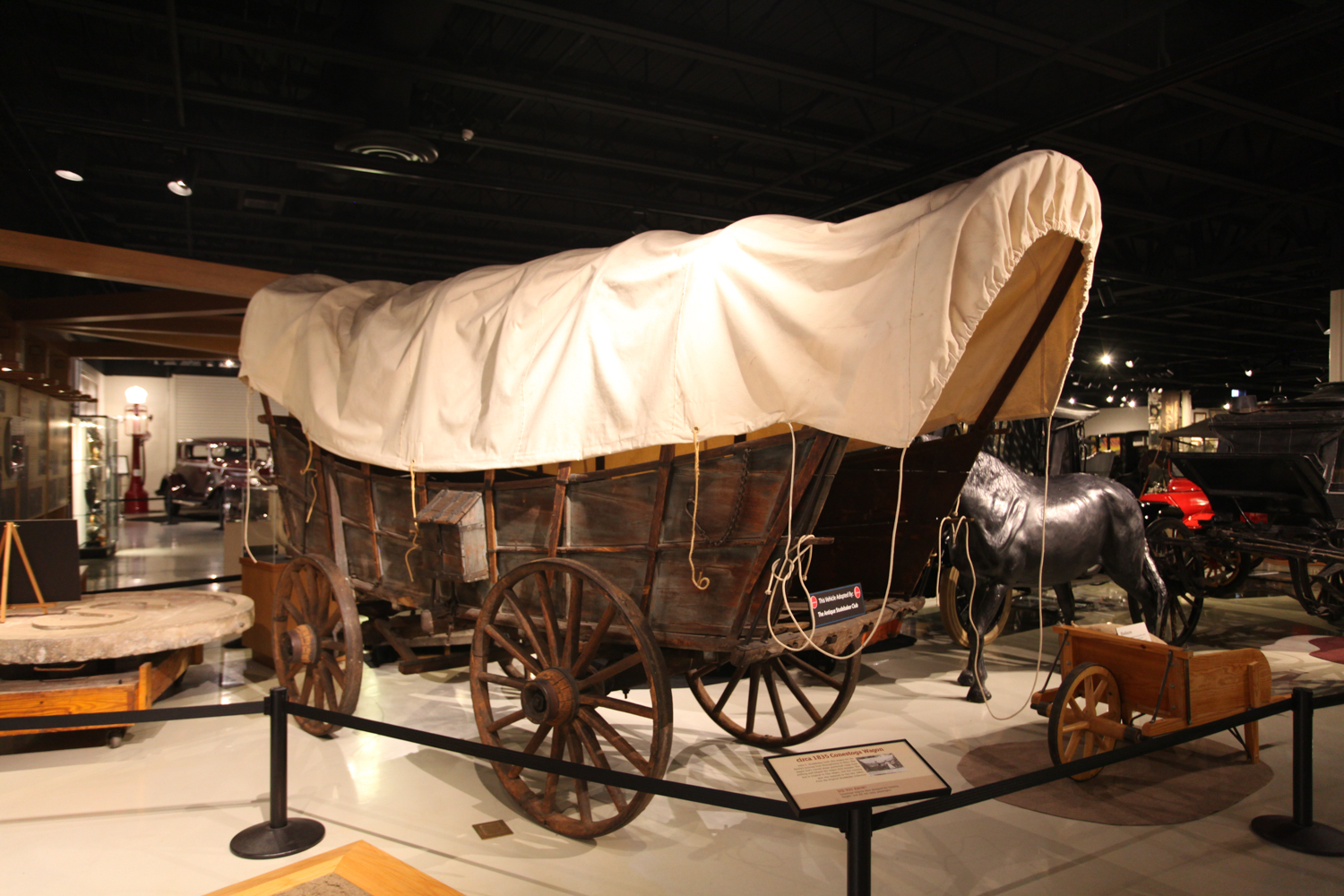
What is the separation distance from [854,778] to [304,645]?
3.11 m

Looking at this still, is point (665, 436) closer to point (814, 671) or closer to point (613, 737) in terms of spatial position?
point (613, 737)

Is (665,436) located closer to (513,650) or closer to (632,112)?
(513,650)

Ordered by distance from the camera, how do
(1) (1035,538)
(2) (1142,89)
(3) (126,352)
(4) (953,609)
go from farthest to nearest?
(3) (126,352)
(4) (953,609)
(2) (1142,89)
(1) (1035,538)

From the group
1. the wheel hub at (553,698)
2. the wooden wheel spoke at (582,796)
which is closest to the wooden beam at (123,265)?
the wheel hub at (553,698)

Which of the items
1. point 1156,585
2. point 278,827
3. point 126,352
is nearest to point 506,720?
point 278,827

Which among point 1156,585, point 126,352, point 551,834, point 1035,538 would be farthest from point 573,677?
point 126,352

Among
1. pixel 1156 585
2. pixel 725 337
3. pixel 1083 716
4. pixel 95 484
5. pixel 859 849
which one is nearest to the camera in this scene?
pixel 859 849

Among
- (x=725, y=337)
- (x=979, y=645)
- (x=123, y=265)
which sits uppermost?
(x=123, y=265)

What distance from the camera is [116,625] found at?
4.07 metres

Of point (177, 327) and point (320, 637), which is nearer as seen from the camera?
point (320, 637)

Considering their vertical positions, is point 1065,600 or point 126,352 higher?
point 126,352

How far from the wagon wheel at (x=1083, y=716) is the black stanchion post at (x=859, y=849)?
204cm

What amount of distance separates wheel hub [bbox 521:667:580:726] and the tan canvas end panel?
165cm

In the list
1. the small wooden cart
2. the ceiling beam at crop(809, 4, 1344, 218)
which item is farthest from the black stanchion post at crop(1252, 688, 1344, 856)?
the ceiling beam at crop(809, 4, 1344, 218)
